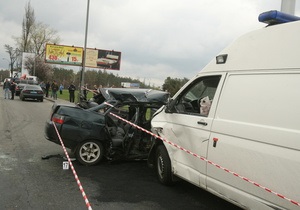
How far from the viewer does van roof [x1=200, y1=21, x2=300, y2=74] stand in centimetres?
354

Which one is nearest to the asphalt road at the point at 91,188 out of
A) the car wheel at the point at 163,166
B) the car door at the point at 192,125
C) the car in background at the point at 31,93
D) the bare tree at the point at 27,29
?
the car wheel at the point at 163,166

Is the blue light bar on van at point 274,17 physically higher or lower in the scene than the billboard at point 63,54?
lower

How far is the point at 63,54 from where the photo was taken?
44.5 meters

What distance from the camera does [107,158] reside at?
22.6 ft

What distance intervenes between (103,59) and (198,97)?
4144 cm

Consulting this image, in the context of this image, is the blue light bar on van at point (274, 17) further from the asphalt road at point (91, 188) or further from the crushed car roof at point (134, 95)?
the crushed car roof at point (134, 95)

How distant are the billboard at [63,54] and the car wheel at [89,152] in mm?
38822

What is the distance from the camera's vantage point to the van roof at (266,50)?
3.54 meters

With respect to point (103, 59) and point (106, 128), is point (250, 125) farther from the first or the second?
point (103, 59)

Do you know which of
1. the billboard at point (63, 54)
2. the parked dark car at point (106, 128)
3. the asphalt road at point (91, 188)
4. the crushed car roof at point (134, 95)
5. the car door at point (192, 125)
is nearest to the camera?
the car door at point (192, 125)

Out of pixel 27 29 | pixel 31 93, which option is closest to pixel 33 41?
pixel 27 29

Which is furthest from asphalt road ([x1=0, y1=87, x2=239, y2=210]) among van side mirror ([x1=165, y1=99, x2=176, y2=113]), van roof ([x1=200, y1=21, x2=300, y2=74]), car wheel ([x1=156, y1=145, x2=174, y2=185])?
van roof ([x1=200, y1=21, x2=300, y2=74])

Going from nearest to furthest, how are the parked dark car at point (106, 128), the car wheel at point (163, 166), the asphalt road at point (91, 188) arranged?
the asphalt road at point (91, 188)
the car wheel at point (163, 166)
the parked dark car at point (106, 128)

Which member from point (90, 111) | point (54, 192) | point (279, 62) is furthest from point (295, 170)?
point (90, 111)
